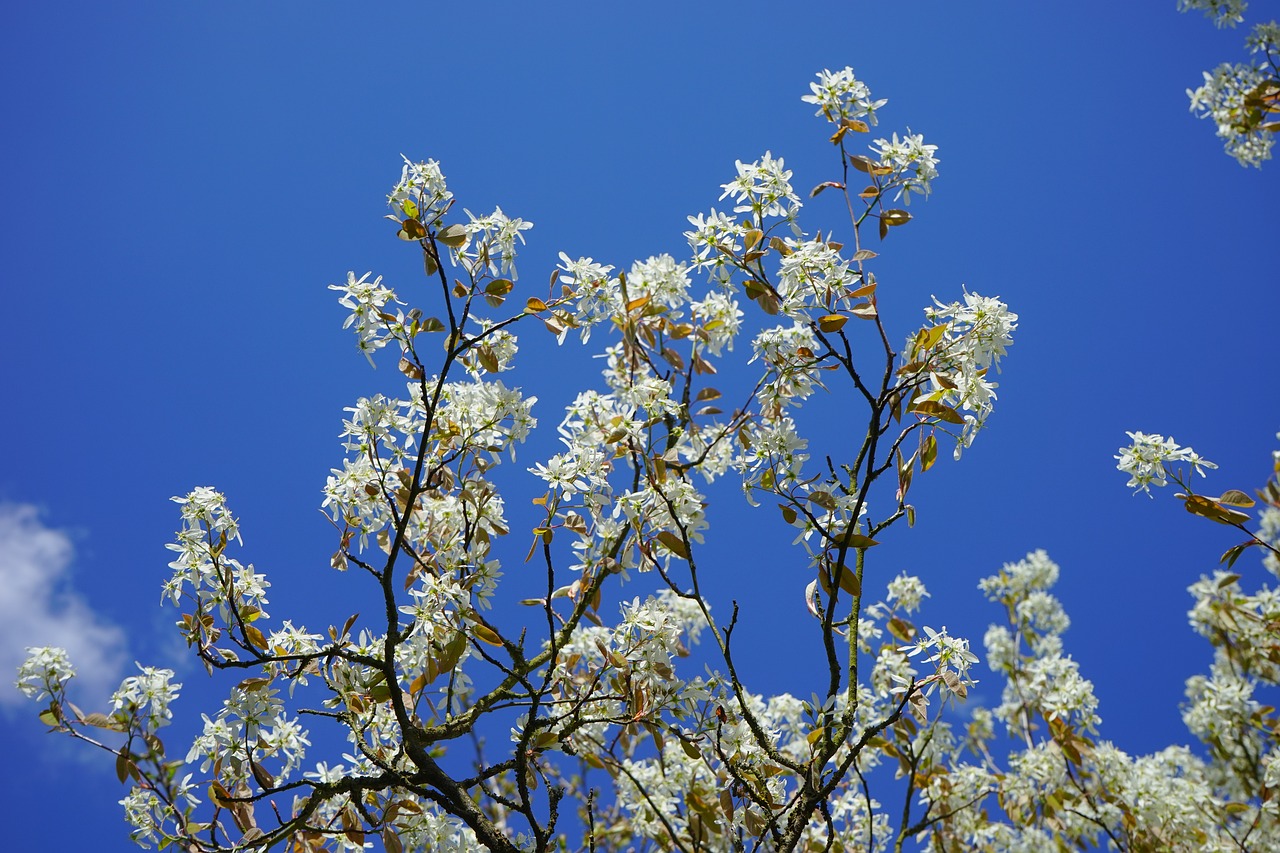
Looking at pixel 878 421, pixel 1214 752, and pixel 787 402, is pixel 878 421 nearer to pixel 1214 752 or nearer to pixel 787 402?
pixel 787 402

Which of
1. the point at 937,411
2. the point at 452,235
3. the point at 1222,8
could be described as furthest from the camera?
the point at 1222,8

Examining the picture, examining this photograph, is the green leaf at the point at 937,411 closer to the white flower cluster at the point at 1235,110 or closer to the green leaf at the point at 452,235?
the green leaf at the point at 452,235

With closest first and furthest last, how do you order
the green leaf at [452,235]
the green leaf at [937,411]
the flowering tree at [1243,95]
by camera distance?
the green leaf at [937,411] → the green leaf at [452,235] → the flowering tree at [1243,95]

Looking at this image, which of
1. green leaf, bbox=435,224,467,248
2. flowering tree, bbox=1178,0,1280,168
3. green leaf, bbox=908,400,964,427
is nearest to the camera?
green leaf, bbox=908,400,964,427

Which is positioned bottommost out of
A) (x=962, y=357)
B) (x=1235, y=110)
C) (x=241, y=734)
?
(x=241, y=734)

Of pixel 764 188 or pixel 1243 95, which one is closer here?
pixel 764 188

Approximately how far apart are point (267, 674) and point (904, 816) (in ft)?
8.24

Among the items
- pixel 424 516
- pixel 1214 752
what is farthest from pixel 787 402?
pixel 1214 752

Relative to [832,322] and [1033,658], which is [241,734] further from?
[1033,658]

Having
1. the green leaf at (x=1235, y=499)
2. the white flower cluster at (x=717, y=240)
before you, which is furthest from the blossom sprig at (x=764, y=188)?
the green leaf at (x=1235, y=499)

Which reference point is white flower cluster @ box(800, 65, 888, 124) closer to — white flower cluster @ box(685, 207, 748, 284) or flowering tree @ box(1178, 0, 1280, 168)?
white flower cluster @ box(685, 207, 748, 284)

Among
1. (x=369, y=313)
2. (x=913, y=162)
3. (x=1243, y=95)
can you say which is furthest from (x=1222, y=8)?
(x=369, y=313)

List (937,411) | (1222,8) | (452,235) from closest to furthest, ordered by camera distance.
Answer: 1. (937,411)
2. (452,235)
3. (1222,8)

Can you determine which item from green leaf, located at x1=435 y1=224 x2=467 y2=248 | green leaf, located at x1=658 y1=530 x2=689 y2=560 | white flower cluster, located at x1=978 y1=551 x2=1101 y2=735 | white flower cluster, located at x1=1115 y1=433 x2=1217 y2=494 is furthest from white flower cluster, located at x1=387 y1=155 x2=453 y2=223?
white flower cluster, located at x1=978 y1=551 x2=1101 y2=735
